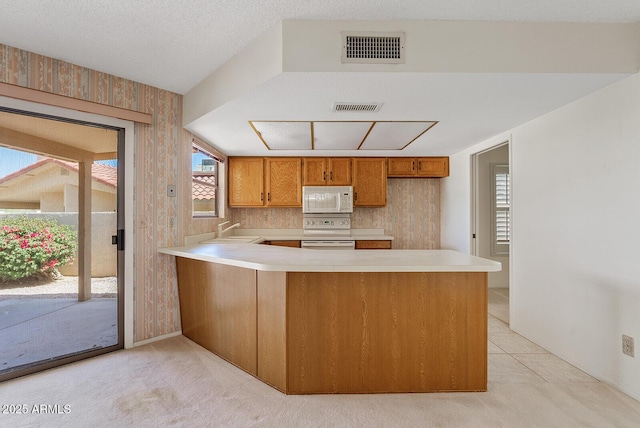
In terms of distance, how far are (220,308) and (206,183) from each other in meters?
2.14

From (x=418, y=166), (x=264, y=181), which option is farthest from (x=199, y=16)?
Answer: (x=418, y=166)

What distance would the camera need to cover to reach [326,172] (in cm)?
445

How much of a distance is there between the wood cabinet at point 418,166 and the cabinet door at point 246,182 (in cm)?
195

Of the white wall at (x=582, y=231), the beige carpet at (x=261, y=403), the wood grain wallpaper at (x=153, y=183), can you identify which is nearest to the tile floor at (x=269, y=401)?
the beige carpet at (x=261, y=403)

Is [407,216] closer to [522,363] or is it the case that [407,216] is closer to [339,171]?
[339,171]

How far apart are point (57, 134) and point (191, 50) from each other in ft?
4.21

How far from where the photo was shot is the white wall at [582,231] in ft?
6.39

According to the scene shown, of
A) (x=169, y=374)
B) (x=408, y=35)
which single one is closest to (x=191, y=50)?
(x=408, y=35)

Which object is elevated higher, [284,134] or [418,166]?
[284,134]

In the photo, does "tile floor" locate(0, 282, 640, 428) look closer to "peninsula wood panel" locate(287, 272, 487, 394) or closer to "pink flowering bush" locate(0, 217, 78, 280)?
"peninsula wood panel" locate(287, 272, 487, 394)

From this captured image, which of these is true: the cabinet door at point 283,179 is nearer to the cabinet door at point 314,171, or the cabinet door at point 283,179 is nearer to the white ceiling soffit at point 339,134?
the cabinet door at point 314,171

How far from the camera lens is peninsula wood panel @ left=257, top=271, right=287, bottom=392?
1950 millimetres

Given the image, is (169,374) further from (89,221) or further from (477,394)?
(477,394)

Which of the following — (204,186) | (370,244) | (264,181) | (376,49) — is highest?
(376,49)
